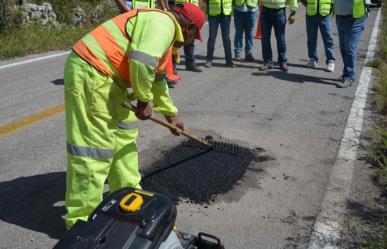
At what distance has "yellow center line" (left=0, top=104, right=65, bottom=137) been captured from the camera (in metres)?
5.66

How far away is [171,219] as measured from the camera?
2.47 metres

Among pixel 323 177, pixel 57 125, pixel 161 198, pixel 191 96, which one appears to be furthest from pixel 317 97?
pixel 161 198

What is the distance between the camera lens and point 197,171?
15.0ft

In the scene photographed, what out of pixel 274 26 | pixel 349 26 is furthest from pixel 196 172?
pixel 274 26

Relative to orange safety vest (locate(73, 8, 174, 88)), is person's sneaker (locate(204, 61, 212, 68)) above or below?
below

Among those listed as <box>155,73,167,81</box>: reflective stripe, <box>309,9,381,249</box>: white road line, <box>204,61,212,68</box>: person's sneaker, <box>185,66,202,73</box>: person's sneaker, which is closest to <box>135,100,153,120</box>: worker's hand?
<box>155,73,167,81</box>: reflective stripe

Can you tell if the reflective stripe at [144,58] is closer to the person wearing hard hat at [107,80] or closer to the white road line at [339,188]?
the person wearing hard hat at [107,80]

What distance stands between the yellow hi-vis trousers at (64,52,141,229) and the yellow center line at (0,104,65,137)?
2545 mm

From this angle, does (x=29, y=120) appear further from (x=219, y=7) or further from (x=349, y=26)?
(x=349, y=26)

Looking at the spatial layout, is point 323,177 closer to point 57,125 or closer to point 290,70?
point 57,125

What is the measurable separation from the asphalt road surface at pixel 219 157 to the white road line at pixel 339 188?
0.07m

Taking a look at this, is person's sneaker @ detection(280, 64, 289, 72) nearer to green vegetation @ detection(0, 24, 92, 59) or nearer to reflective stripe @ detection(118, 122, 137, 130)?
green vegetation @ detection(0, 24, 92, 59)

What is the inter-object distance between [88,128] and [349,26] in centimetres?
556

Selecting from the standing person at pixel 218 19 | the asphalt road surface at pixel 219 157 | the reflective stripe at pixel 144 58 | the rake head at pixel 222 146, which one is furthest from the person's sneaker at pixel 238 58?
the reflective stripe at pixel 144 58
